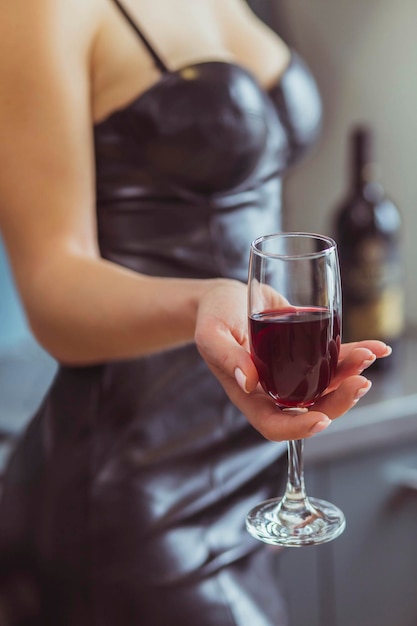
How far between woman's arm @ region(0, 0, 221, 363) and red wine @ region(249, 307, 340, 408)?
0.50 ft

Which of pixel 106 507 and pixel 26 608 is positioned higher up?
pixel 106 507

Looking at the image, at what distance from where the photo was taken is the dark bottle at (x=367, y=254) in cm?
161

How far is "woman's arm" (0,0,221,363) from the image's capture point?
822mm

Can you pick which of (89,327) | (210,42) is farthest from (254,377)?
(210,42)

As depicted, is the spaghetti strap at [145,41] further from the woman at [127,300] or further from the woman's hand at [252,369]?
the woman's hand at [252,369]

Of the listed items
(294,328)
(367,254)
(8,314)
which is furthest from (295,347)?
(8,314)

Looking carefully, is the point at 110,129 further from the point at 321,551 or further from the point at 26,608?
the point at 321,551

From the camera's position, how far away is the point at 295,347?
66 cm

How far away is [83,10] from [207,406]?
1.27 ft

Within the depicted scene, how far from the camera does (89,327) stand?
32.9 inches

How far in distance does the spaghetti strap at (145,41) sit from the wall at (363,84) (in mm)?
1010

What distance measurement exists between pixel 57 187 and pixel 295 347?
30cm

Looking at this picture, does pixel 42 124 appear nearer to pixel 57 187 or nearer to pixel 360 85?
pixel 57 187

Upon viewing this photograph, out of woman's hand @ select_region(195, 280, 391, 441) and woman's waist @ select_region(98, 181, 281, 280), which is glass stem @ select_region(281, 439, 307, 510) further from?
woman's waist @ select_region(98, 181, 281, 280)
